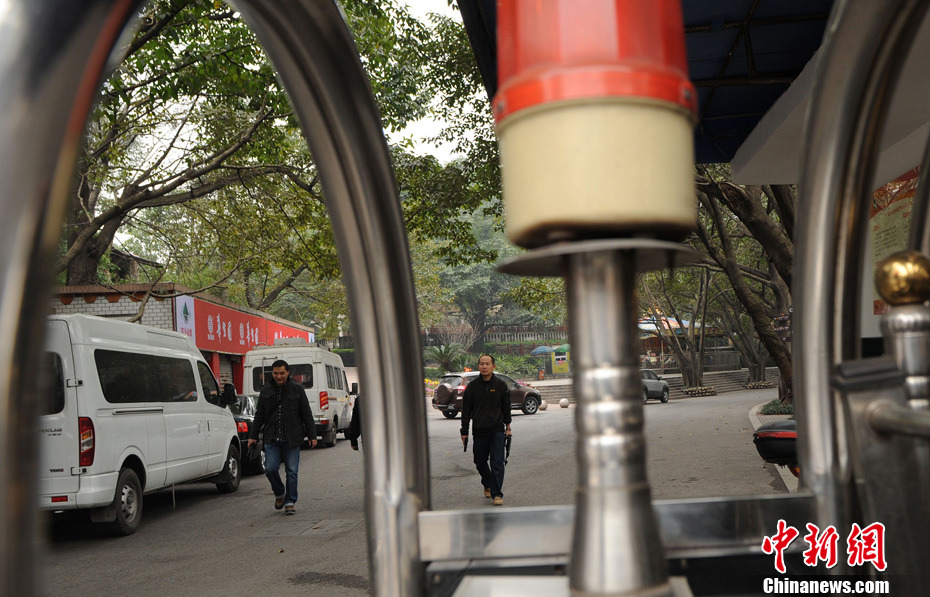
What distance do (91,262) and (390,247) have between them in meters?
18.1

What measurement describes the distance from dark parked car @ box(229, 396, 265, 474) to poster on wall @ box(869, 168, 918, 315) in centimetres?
963

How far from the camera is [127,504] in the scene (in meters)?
8.95

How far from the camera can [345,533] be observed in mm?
8344

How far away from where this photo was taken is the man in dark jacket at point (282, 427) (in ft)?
31.3

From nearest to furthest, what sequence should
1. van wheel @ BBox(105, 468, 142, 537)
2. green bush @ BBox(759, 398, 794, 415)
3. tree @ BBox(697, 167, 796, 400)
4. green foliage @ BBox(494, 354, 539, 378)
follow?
1. van wheel @ BBox(105, 468, 142, 537)
2. tree @ BBox(697, 167, 796, 400)
3. green bush @ BBox(759, 398, 794, 415)
4. green foliage @ BBox(494, 354, 539, 378)

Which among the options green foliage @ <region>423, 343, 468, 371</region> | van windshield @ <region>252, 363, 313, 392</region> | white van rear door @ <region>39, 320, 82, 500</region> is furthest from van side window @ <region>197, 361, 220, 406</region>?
green foliage @ <region>423, 343, 468, 371</region>

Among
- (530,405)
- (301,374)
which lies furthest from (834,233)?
(530,405)

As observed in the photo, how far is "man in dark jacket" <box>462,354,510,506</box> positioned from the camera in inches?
370

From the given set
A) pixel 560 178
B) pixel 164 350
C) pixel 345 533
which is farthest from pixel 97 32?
pixel 164 350

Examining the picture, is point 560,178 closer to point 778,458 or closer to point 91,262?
point 778,458

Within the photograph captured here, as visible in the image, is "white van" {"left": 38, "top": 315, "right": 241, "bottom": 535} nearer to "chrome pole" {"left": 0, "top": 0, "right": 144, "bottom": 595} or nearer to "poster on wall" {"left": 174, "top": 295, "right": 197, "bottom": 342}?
"chrome pole" {"left": 0, "top": 0, "right": 144, "bottom": 595}

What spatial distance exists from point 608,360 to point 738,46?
6.62 m

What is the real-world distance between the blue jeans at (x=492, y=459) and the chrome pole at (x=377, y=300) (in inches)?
336

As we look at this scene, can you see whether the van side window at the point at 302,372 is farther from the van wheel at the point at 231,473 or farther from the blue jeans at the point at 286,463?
the blue jeans at the point at 286,463
